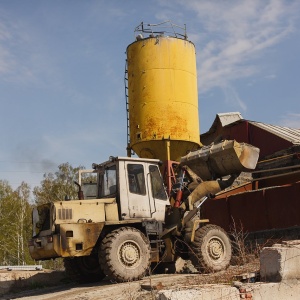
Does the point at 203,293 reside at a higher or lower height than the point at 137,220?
lower

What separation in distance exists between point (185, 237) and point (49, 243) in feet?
10.4

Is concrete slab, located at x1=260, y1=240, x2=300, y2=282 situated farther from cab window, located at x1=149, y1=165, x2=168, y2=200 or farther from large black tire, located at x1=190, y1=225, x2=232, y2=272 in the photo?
cab window, located at x1=149, y1=165, x2=168, y2=200

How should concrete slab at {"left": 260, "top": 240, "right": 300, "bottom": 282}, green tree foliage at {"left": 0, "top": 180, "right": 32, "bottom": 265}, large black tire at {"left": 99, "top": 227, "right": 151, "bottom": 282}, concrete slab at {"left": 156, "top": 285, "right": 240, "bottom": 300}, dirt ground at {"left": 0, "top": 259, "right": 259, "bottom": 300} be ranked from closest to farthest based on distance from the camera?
concrete slab at {"left": 156, "top": 285, "right": 240, "bottom": 300}
concrete slab at {"left": 260, "top": 240, "right": 300, "bottom": 282}
dirt ground at {"left": 0, "top": 259, "right": 259, "bottom": 300}
large black tire at {"left": 99, "top": 227, "right": 151, "bottom": 282}
green tree foliage at {"left": 0, "top": 180, "right": 32, "bottom": 265}

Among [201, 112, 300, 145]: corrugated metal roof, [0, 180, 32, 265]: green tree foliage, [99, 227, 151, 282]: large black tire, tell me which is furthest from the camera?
[0, 180, 32, 265]: green tree foliage

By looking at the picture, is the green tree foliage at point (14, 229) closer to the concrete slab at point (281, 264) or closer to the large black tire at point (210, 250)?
the large black tire at point (210, 250)

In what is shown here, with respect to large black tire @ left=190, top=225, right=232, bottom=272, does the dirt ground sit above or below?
below

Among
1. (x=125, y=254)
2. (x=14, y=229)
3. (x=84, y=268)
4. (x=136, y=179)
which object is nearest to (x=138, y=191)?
(x=136, y=179)

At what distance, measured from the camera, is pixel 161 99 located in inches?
710

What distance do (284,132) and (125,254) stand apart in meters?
17.3

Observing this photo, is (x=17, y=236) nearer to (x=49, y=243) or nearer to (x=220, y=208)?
(x=220, y=208)

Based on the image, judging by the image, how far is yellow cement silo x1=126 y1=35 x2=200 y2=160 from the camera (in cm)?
1800

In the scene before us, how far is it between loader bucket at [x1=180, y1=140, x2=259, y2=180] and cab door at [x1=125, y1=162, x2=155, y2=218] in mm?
1830

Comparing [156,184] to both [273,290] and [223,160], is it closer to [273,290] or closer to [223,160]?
[223,160]

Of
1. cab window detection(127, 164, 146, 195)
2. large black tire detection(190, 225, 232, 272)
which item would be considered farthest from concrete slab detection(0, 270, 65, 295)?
large black tire detection(190, 225, 232, 272)
